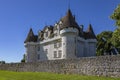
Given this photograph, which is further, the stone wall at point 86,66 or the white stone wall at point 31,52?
the white stone wall at point 31,52

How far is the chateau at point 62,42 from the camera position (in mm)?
48812

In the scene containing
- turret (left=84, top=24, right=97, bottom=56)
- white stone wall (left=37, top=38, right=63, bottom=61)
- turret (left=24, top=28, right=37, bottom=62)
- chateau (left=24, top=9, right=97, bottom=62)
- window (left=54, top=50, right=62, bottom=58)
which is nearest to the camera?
chateau (left=24, top=9, right=97, bottom=62)

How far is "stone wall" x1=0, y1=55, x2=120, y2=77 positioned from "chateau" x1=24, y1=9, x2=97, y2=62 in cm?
1336

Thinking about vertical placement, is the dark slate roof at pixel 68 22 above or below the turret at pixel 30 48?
above

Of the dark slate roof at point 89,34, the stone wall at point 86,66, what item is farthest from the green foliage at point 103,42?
the stone wall at point 86,66

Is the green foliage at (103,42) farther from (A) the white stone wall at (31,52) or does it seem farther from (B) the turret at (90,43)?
(A) the white stone wall at (31,52)

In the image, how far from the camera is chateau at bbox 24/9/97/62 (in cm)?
4881

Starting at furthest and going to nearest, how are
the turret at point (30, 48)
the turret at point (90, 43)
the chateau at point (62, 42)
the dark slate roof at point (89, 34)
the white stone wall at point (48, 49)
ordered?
the turret at point (30, 48) < the dark slate roof at point (89, 34) < the turret at point (90, 43) < the white stone wall at point (48, 49) < the chateau at point (62, 42)

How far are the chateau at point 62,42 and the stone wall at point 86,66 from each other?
1336 centimetres

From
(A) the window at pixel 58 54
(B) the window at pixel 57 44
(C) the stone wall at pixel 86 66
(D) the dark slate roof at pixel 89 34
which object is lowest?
(C) the stone wall at pixel 86 66

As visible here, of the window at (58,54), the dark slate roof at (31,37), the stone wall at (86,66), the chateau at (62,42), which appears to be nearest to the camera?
the stone wall at (86,66)

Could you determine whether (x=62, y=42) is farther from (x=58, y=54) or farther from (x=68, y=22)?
(x=68, y=22)

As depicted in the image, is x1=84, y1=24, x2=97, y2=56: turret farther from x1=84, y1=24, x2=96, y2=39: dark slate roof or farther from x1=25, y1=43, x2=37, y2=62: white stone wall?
x1=25, y1=43, x2=37, y2=62: white stone wall

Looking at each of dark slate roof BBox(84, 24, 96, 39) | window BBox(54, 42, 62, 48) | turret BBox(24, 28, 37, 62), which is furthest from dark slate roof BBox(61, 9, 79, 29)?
turret BBox(24, 28, 37, 62)
